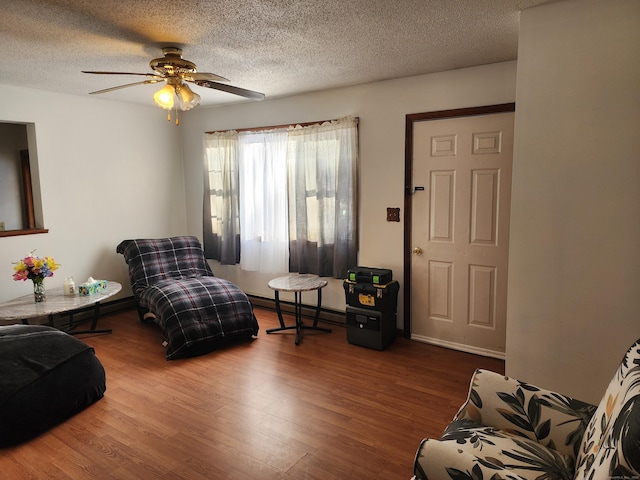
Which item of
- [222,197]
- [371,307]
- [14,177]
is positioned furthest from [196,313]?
[14,177]

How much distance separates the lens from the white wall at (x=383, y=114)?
3416 mm

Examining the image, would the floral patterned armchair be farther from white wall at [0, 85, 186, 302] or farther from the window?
white wall at [0, 85, 186, 302]

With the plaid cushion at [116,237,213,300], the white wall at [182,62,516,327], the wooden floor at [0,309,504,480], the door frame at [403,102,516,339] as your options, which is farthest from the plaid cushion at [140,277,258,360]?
the door frame at [403,102,516,339]

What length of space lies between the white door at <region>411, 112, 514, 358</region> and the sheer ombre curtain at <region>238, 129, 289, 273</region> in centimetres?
157

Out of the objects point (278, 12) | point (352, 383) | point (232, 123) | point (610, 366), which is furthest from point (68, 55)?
point (610, 366)

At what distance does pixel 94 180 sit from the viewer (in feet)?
15.2

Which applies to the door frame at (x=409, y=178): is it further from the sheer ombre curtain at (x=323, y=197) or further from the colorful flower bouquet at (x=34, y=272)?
the colorful flower bouquet at (x=34, y=272)

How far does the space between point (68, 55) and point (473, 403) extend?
138 inches

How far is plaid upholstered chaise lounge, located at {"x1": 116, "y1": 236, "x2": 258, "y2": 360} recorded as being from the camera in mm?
3637

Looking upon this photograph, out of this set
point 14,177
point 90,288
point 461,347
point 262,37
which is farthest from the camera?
point 14,177

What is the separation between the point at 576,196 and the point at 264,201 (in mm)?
3273

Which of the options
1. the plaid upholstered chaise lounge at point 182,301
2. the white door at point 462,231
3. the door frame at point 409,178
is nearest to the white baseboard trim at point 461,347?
the white door at point 462,231

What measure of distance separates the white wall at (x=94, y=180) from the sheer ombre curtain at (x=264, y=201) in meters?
1.17

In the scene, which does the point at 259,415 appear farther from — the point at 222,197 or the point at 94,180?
the point at 94,180
